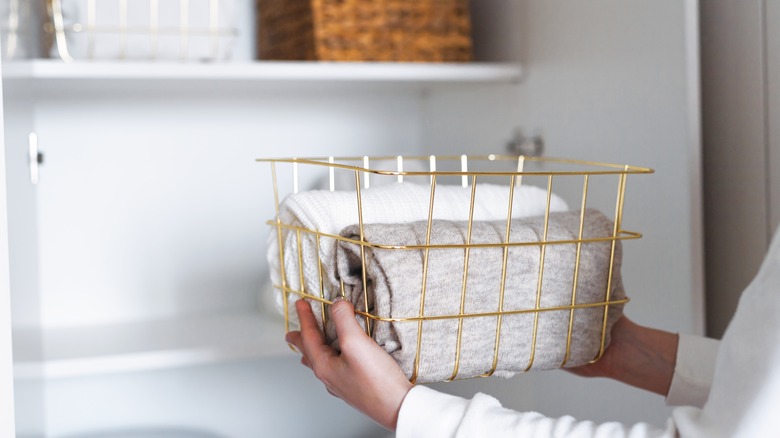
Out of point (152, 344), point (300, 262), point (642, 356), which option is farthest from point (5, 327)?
point (642, 356)

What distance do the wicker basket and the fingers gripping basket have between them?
0.45m

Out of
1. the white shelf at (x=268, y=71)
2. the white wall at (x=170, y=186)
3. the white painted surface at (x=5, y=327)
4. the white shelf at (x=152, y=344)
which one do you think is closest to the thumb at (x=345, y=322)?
the white painted surface at (x=5, y=327)

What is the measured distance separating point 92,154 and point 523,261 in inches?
33.5

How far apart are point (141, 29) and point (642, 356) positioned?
729 mm

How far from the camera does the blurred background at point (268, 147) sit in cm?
90

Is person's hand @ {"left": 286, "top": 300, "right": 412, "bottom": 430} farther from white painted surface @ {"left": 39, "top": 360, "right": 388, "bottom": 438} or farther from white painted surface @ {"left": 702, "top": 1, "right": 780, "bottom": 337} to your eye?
white painted surface @ {"left": 39, "top": 360, "right": 388, "bottom": 438}

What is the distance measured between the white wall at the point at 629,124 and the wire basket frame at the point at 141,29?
41 centimetres

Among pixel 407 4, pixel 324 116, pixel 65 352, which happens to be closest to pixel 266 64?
pixel 407 4

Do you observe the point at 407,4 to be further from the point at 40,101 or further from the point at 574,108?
the point at 40,101

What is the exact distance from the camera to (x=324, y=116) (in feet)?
4.63

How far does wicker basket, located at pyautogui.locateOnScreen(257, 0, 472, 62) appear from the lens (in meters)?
1.15

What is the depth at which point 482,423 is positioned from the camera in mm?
609

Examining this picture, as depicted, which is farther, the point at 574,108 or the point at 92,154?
the point at 92,154

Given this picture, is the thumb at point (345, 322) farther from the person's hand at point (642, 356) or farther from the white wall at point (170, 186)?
the white wall at point (170, 186)
